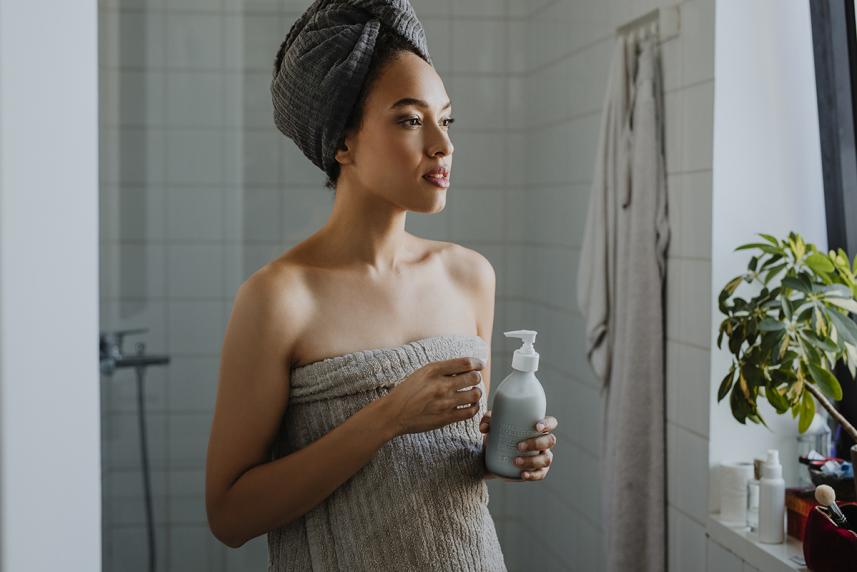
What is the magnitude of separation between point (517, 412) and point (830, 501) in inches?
23.8

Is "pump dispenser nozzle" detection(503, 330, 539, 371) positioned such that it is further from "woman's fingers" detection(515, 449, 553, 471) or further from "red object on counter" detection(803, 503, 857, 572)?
"red object on counter" detection(803, 503, 857, 572)

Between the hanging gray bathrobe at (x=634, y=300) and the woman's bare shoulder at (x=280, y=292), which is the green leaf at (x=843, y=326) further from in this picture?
the woman's bare shoulder at (x=280, y=292)

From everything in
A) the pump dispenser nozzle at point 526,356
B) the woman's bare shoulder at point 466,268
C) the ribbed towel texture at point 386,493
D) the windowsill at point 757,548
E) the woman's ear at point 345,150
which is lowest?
the windowsill at point 757,548

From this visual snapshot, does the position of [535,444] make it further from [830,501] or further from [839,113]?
[839,113]

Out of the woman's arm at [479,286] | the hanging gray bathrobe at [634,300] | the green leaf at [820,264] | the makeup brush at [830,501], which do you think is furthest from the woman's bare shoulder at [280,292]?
the hanging gray bathrobe at [634,300]

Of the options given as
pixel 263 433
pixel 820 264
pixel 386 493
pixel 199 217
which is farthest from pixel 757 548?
pixel 199 217

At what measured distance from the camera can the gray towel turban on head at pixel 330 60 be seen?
0.98m

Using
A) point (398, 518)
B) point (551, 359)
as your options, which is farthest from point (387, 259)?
point (551, 359)

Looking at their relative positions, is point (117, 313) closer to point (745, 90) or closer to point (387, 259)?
point (387, 259)

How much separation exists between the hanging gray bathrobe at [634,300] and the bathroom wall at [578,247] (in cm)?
3

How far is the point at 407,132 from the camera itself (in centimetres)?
99

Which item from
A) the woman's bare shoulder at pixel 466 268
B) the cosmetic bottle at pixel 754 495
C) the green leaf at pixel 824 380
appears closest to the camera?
the woman's bare shoulder at pixel 466 268

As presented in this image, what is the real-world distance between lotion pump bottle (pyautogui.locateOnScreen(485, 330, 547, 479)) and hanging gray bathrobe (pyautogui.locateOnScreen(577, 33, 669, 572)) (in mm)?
973

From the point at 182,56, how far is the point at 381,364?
129cm
